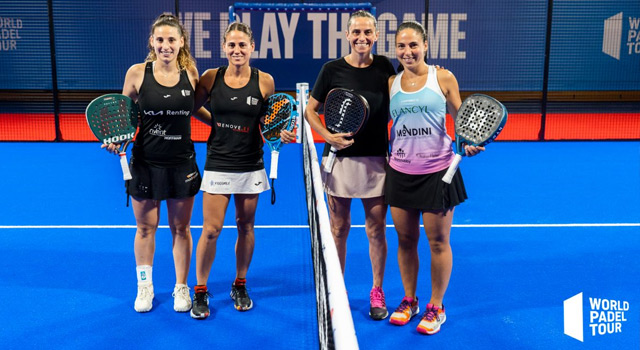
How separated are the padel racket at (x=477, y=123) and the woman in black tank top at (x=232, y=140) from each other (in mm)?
1263

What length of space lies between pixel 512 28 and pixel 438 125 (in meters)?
10.9

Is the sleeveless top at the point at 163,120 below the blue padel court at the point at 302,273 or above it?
above

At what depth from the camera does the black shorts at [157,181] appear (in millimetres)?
4156

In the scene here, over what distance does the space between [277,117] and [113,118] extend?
100 centimetres

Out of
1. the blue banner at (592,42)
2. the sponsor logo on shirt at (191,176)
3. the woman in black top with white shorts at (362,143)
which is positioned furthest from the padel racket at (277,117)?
the blue banner at (592,42)

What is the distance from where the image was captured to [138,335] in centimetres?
398

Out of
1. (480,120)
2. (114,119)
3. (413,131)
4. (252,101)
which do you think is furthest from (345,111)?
(114,119)

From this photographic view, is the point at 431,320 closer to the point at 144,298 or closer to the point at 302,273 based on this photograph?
the point at 302,273

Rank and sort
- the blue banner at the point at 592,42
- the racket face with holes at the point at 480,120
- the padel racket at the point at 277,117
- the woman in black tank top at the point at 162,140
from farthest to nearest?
the blue banner at the point at 592,42
the padel racket at the point at 277,117
the woman in black tank top at the point at 162,140
the racket face with holes at the point at 480,120

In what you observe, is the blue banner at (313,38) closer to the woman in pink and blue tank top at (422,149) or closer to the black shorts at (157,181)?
the black shorts at (157,181)

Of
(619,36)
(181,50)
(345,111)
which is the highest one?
(619,36)

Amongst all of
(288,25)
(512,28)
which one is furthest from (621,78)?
(288,25)

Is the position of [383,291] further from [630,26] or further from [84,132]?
[630,26]

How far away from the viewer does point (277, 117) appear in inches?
166
